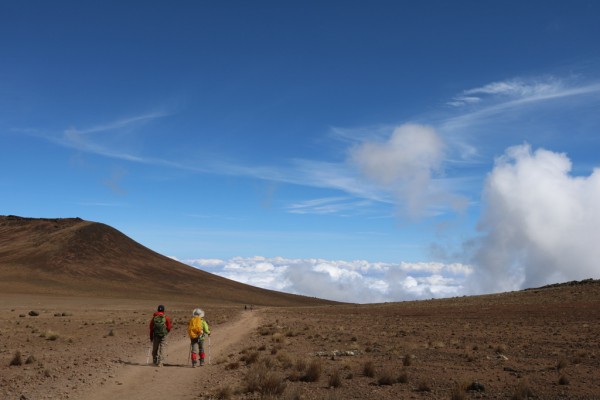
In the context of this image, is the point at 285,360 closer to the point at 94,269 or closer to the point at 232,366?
the point at 232,366

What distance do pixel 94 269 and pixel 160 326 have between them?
326 ft

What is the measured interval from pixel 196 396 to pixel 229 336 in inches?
609

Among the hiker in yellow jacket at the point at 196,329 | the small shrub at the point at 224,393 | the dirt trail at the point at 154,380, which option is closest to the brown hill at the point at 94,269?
the dirt trail at the point at 154,380

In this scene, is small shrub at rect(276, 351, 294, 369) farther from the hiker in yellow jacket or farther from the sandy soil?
the hiker in yellow jacket

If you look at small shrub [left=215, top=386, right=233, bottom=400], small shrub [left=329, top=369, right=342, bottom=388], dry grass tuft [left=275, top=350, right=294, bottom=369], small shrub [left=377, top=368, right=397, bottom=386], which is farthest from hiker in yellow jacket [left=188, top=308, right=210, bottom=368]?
small shrub [left=377, top=368, right=397, bottom=386]

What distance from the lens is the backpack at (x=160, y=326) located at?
542 inches

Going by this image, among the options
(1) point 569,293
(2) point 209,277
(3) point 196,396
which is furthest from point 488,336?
(2) point 209,277

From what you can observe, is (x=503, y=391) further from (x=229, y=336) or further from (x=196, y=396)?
(x=229, y=336)

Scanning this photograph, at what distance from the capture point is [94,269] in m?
105

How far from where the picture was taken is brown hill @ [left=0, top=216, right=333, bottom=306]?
89375mm

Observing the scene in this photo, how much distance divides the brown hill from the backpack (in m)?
73.0

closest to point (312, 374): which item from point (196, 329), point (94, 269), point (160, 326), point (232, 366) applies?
point (232, 366)

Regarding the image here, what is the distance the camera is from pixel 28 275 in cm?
9138

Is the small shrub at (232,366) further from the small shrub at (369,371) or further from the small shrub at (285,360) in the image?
the small shrub at (369,371)
